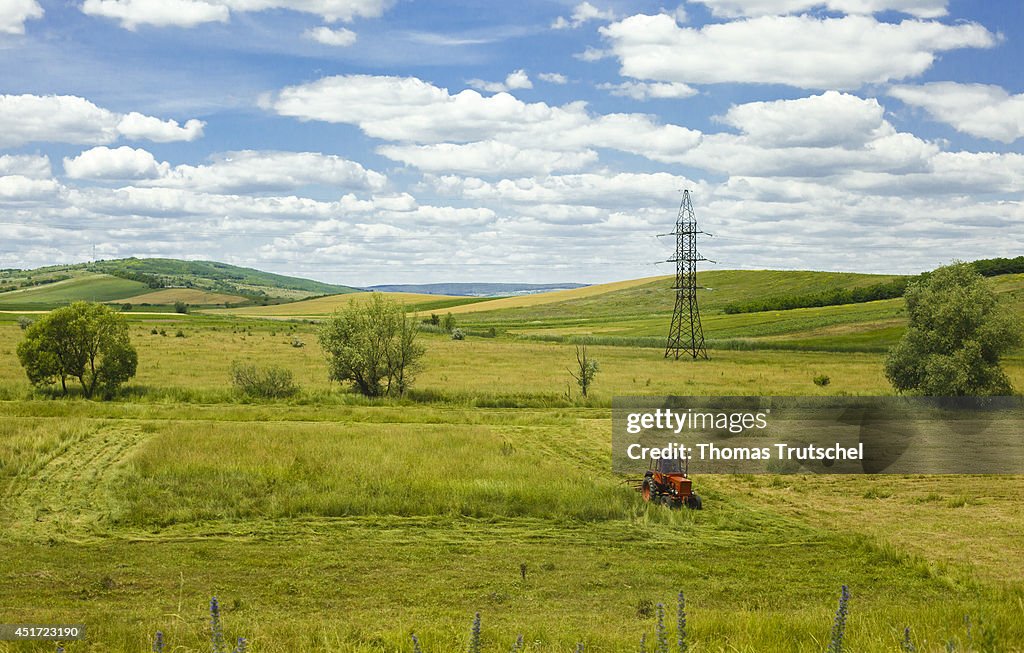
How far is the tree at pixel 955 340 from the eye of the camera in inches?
1603

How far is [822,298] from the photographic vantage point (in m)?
127

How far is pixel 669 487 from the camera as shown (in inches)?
827

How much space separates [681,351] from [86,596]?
6704 centimetres

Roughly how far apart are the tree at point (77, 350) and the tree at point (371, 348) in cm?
1026

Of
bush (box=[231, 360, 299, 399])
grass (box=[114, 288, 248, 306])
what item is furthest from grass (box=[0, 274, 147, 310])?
bush (box=[231, 360, 299, 399])

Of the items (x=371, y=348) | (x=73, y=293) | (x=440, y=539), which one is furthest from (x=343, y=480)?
(x=73, y=293)

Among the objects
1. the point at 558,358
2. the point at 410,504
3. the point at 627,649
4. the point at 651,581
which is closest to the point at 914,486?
the point at 651,581

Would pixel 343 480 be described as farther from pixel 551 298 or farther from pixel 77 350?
pixel 551 298

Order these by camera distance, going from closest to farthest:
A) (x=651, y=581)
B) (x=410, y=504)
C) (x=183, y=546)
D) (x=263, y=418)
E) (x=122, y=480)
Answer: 1. (x=651, y=581)
2. (x=183, y=546)
3. (x=410, y=504)
4. (x=122, y=480)
5. (x=263, y=418)

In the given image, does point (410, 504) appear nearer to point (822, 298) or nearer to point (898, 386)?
point (898, 386)

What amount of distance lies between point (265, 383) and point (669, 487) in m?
26.7

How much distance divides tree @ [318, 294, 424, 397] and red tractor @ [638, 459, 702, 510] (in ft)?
75.6

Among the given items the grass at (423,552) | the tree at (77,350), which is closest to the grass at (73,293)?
the tree at (77,350)

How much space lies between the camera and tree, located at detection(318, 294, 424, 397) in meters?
42.7
